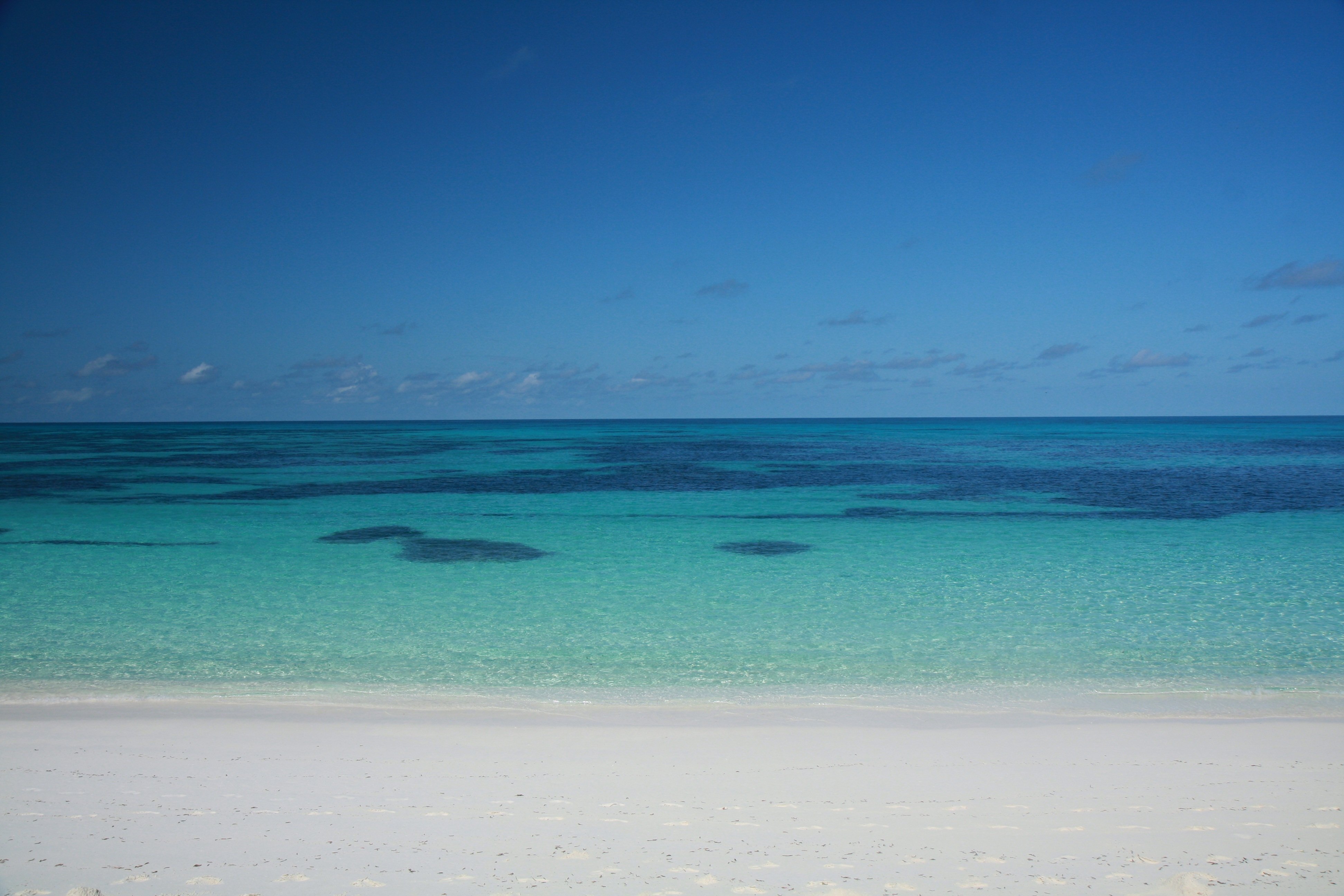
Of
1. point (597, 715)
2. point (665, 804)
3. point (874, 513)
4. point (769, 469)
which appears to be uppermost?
point (769, 469)

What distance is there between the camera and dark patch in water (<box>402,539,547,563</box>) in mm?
15500

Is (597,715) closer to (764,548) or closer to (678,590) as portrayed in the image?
(678,590)

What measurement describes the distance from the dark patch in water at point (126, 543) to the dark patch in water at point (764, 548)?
1149 centimetres

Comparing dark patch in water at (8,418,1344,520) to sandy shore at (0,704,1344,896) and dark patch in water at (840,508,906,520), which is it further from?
sandy shore at (0,704,1344,896)

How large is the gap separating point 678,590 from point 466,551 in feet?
18.9

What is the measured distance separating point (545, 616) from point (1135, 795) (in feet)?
25.1

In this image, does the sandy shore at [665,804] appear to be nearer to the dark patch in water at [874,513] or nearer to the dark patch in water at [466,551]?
the dark patch in water at [466,551]

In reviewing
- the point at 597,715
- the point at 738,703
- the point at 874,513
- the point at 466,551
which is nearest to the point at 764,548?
the point at 466,551

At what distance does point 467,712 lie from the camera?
7230mm

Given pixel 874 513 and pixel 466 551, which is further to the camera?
pixel 874 513

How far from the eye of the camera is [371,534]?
18.8 meters

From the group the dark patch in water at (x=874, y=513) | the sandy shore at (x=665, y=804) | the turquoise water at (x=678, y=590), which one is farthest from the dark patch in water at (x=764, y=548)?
the sandy shore at (x=665, y=804)

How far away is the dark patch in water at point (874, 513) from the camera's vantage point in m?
21.5

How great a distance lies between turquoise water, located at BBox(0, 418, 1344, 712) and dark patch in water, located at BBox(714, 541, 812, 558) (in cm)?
A: 9
